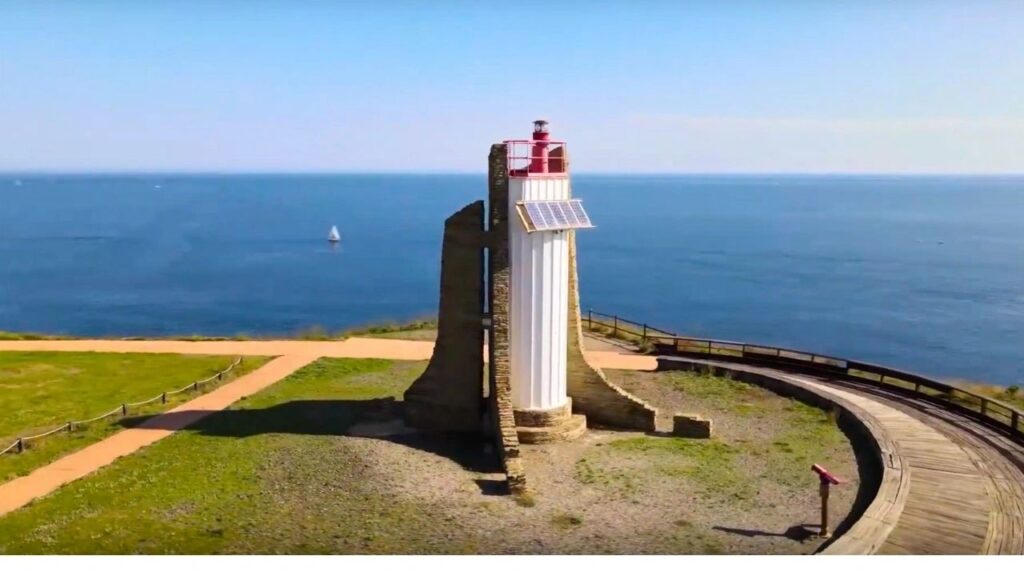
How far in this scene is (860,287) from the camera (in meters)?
78.2

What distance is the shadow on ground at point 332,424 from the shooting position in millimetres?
19953

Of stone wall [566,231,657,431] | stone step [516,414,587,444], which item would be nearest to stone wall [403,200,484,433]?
stone step [516,414,587,444]

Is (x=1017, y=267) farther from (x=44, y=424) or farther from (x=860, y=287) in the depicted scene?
(x=44, y=424)

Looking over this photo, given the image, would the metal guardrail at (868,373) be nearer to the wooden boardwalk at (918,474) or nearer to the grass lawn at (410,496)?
the wooden boardwalk at (918,474)

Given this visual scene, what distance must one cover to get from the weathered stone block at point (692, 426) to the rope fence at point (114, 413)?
606 inches

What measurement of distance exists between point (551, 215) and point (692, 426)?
6.51 m

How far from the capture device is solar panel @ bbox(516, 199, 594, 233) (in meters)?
19.8

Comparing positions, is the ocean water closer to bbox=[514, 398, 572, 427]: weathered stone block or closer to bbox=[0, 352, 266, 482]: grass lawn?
bbox=[0, 352, 266, 482]: grass lawn

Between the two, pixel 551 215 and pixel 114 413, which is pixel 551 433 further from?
pixel 114 413

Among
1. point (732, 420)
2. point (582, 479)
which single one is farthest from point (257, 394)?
point (732, 420)

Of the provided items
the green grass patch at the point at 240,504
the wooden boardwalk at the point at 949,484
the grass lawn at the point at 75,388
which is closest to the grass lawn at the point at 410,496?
the green grass patch at the point at 240,504

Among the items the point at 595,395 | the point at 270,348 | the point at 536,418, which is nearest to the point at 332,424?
the point at 536,418

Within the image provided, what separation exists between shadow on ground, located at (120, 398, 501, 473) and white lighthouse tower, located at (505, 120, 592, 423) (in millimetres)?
2062

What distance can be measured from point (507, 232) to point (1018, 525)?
1209 cm
